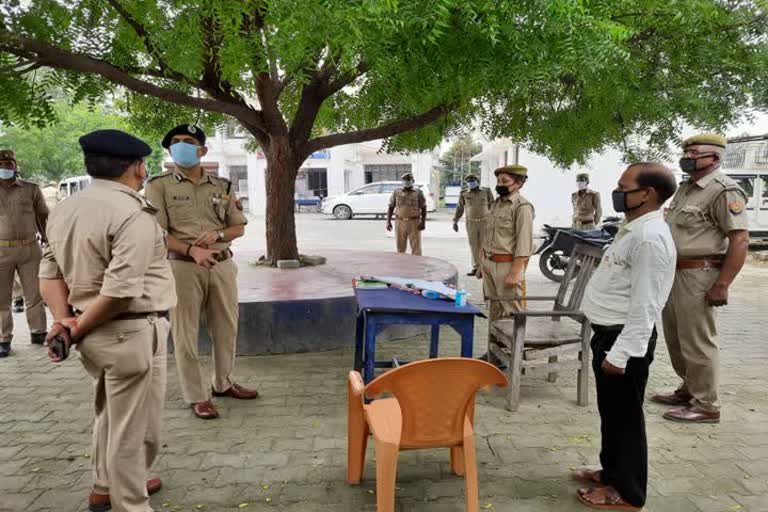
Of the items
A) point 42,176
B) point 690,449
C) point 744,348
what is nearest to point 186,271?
point 690,449

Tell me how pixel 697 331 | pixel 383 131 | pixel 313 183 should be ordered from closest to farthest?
pixel 697 331, pixel 383 131, pixel 313 183

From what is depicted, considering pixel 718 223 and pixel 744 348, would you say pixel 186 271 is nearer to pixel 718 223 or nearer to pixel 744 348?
pixel 718 223

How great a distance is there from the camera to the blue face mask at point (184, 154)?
3.51 metres

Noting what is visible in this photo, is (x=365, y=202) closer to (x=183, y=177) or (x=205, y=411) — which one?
(x=183, y=177)

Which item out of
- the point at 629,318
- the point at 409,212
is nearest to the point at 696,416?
the point at 629,318

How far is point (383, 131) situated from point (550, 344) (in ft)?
12.3

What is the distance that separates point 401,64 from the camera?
372 centimetres

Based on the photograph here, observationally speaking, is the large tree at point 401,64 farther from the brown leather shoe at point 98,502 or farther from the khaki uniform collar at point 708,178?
the brown leather shoe at point 98,502

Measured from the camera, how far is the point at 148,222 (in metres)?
2.27

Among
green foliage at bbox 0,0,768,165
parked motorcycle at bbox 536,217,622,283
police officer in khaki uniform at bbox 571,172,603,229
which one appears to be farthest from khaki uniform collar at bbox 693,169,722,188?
police officer in khaki uniform at bbox 571,172,603,229

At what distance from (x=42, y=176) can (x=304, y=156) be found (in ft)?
104

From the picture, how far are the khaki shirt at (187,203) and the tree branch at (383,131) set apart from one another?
126 inches

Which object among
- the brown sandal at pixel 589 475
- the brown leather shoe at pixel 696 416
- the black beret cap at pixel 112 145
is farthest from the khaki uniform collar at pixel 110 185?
the brown leather shoe at pixel 696 416

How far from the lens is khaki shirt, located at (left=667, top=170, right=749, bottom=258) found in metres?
3.42
